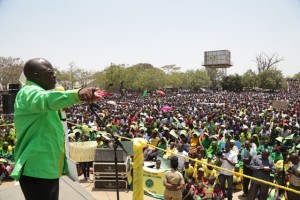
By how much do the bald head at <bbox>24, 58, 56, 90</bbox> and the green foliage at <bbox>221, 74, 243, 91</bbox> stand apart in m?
59.4

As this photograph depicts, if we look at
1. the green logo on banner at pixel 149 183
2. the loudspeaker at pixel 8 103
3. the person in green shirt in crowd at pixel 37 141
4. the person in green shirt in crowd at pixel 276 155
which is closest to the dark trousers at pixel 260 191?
the person in green shirt in crowd at pixel 276 155

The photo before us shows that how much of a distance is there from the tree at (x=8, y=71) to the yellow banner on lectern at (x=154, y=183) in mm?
33981

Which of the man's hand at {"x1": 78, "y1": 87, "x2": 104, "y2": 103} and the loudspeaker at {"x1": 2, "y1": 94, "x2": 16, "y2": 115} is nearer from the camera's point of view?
the man's hand at {"x1": 78, "y1": 87, "x2": 104, "y2": 103}

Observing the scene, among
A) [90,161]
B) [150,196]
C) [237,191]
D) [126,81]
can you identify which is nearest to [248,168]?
[237,191]

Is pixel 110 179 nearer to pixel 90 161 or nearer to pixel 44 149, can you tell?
pixel 90 161

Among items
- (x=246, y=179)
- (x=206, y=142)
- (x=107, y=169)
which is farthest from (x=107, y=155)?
(x=206, y=142)

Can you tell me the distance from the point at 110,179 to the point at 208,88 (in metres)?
64.3

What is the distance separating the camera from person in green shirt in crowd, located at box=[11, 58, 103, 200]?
1.67 metres

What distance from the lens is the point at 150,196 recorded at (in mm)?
6320

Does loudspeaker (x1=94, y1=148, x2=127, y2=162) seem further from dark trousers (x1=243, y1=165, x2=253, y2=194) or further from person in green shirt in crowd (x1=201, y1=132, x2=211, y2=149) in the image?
person in green shirt in crowd (x1=201, y1=132, x2=211, y2=149)

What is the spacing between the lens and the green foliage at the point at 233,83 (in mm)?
58719

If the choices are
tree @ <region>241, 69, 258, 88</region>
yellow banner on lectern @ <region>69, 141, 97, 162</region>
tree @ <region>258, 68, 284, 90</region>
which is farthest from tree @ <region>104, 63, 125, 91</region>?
yellow banner on lectern @ <region>69, 141, 97, 162</region>

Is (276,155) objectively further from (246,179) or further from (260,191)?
(260,191)

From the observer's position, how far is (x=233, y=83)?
193 ft
